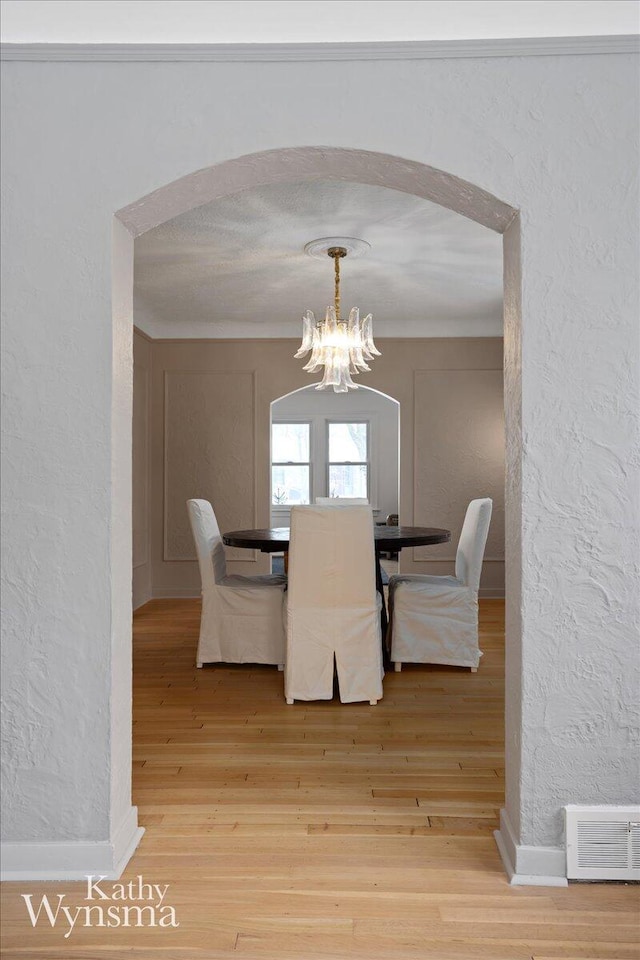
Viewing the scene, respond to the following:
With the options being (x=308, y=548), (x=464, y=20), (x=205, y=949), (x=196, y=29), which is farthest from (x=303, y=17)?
(x=205, y=949)

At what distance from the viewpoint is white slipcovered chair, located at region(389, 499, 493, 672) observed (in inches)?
160

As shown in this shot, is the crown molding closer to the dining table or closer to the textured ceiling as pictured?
the textured ceiling

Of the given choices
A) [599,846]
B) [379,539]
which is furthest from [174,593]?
[599,846]

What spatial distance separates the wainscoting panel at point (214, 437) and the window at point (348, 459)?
303 cm

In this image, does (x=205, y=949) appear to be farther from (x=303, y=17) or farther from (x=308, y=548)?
(x=303, y=17)

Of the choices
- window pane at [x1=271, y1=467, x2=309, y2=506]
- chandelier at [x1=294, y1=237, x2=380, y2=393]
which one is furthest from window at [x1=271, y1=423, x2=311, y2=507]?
chandelier at [x1=294, y1=237, x2=380, y2=393]

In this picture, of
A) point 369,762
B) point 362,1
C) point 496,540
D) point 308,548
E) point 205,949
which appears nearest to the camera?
point 205,949

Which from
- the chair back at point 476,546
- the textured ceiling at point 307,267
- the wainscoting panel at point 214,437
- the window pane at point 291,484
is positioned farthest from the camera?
the window pane at point 291,484

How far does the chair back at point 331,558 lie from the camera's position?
3.46 meters

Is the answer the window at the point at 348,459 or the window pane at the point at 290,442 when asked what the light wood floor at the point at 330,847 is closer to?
the window at the point at 348,459

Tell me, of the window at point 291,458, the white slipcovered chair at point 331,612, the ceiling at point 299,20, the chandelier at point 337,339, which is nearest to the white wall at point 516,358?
the ceiling at point 299,20

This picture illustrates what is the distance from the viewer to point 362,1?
197 centimetres

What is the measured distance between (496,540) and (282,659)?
3125 millimetres

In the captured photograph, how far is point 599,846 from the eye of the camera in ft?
6.40
